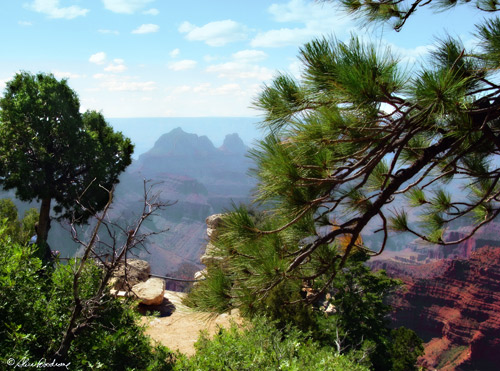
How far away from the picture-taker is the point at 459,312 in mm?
39156

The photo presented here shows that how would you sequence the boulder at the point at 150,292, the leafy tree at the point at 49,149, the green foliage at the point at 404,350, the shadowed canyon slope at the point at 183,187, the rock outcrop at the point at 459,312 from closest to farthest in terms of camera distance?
1. the green foliage at the point at 404,350
2. the boulder at the point at 150,292
3. the leafy tree at the point at 49,149
4. the rock outcrop at the point at 459,312
5. the shadowed canyon slope at the point at 183,187

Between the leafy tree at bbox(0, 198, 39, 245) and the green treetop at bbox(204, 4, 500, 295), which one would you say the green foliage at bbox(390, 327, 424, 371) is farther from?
the leafy tree at bbox(0, 198, 39, 245)

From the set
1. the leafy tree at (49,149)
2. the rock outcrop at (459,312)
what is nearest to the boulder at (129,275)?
the leafy tree at (49,149)

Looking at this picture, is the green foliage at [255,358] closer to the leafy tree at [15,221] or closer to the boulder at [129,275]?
the boulder at [129,275]

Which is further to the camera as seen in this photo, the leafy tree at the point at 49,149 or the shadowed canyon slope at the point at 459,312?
the shadowed canyon slope at the point at 459,312

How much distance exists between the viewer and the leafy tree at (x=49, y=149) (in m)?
12.1

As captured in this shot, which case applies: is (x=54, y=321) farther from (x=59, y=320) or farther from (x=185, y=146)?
(x=185, y=146)

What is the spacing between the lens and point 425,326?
41688 mm

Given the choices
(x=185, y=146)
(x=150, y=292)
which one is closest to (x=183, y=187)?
(x=185, y=146)

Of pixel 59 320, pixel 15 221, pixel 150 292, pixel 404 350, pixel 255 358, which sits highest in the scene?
pixel 59 320

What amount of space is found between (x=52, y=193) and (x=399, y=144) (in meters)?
12.7

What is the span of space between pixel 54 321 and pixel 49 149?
1078 centimetres

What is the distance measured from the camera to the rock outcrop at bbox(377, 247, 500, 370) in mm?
35094

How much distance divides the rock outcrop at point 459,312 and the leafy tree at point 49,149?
33514 millimetres
